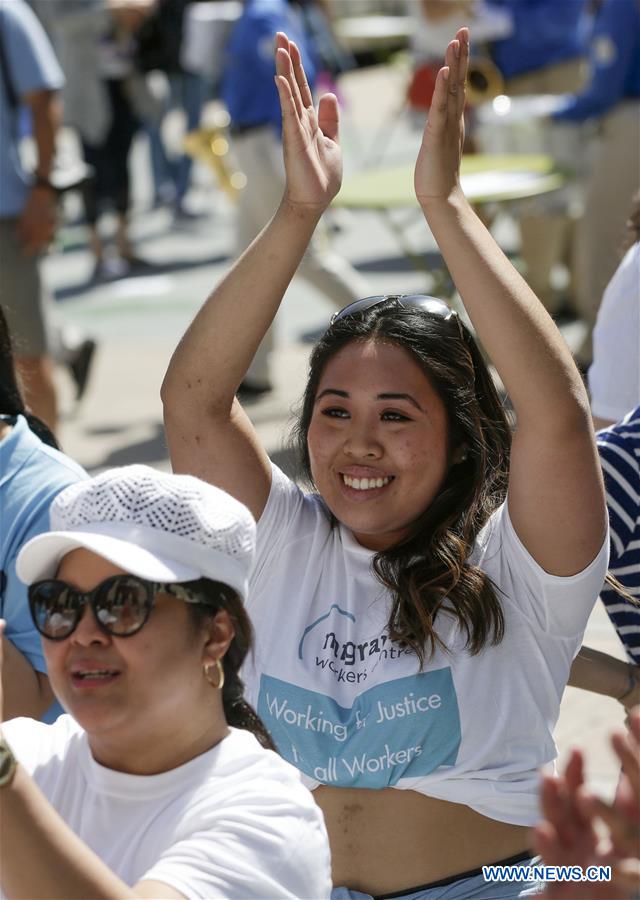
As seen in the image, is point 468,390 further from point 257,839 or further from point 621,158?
point 621,158

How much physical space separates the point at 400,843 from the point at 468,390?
74cm

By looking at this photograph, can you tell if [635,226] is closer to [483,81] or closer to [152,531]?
[152,531]

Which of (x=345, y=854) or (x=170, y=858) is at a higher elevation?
(x=170, y=858)

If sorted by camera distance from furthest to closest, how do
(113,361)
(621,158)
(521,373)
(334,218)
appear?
1. (334,218)
2. (113,361)
3. (621,158)
4. (521,373)

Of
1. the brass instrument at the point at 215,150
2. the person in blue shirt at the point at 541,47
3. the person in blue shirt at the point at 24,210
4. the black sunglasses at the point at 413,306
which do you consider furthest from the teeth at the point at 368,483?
the person in blue shirt at the point at 541,47

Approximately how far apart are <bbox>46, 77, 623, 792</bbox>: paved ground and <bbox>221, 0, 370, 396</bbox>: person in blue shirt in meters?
0.50

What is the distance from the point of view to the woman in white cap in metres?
1.85

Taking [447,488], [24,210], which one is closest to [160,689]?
[447,488]

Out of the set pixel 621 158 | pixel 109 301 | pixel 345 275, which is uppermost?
pixel 621 158

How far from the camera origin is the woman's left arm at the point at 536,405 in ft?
7.66

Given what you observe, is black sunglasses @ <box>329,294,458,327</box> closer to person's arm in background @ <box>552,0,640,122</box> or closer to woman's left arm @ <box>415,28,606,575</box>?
woman's left arm @ <box>415,28,606,575</box>

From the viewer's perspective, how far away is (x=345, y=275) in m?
7.06

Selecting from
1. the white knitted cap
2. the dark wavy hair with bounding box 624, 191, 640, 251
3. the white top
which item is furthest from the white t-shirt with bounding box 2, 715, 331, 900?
the dark wavy hair with bounding box 624, 191, 640, 251

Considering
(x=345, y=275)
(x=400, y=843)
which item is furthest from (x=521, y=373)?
(x=345, y=275)
